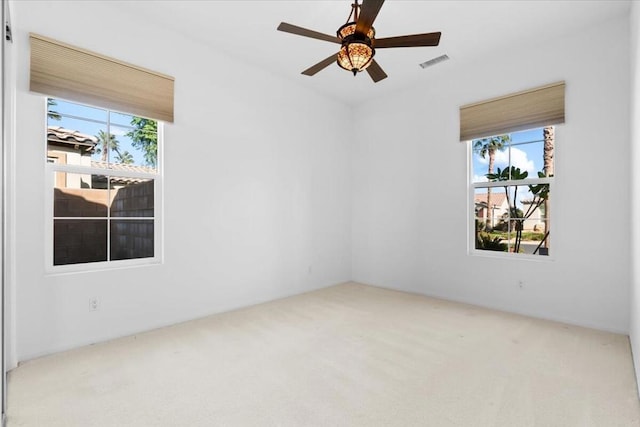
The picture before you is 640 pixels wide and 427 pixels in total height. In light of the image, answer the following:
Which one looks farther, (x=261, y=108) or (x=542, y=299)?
(x=261, y=108)

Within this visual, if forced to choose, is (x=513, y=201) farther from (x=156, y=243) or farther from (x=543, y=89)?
(x=156, y=243)

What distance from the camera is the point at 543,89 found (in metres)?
3.50

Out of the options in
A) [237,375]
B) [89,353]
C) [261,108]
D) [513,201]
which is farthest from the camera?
[261,108]

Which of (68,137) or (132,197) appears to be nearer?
(68,137)

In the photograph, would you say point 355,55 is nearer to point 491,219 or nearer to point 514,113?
point 514,113

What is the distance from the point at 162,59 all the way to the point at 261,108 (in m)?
1.27

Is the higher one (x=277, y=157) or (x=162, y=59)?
(x=162, y=59)

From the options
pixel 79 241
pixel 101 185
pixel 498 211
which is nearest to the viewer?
pixel 79 241

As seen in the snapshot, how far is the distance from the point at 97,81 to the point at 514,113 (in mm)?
4358

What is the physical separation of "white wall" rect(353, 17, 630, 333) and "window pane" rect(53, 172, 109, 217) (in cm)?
366

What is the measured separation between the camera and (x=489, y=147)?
408cm

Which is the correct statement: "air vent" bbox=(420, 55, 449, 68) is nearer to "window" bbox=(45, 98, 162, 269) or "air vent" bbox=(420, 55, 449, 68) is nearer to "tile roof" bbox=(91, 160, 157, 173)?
"window" bbox=(45, 98, 162, 269)

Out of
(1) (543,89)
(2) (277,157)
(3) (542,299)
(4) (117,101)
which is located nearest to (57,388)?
(4) (117,101)

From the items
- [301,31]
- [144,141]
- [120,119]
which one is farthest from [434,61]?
[120,119]
